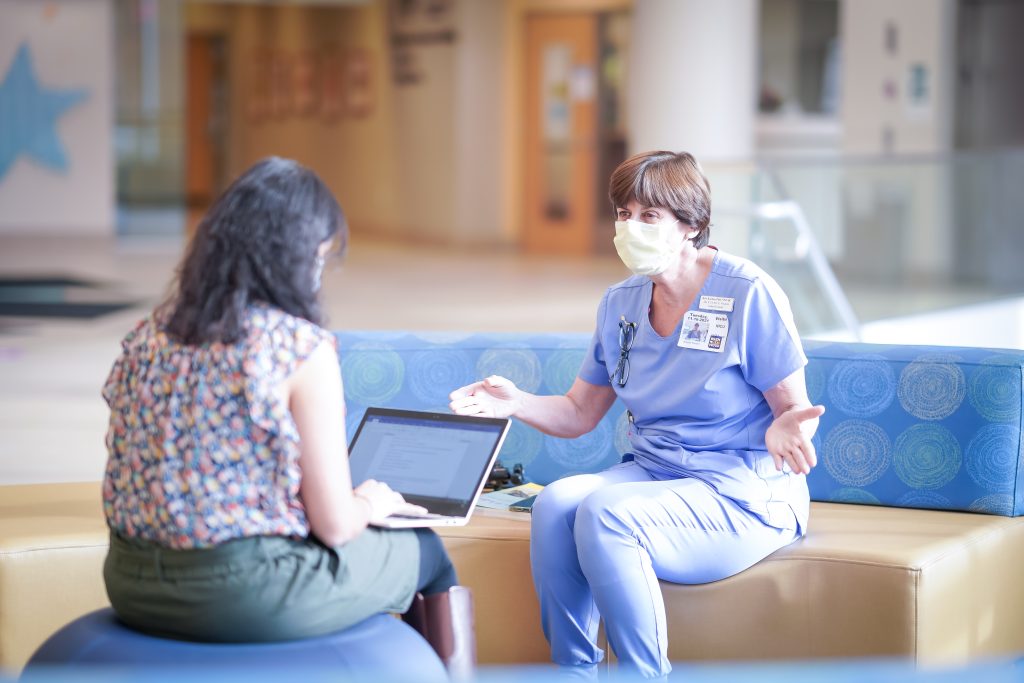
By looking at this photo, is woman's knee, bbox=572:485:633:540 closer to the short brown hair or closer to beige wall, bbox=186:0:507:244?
the short brown hair

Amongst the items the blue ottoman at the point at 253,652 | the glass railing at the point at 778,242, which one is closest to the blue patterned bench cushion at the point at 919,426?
the blue ottoman at the point at 253,652

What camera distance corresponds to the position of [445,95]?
15.6 m

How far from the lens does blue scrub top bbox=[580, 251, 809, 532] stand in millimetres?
2609

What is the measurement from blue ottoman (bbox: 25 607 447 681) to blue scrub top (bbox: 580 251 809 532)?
840mm

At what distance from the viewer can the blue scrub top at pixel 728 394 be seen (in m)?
2.61

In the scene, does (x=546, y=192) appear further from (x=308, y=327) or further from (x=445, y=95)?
(x=308, y=327)

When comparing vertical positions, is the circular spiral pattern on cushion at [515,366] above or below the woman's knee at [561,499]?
above

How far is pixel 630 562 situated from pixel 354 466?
54 centimetres

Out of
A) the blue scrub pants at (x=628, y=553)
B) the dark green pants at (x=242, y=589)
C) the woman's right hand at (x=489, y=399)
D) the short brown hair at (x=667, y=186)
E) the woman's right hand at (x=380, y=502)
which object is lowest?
the blue scrub pants at (x=628, y=553)

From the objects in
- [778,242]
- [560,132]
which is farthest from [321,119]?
[778,242]

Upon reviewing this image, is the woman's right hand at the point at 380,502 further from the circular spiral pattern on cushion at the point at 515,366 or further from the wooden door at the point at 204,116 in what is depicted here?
the wooden door at the point at 204,116

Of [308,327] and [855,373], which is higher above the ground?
[308,327]

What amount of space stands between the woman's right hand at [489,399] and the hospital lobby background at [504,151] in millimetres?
2489

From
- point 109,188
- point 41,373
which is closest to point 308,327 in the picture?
point 41,373
